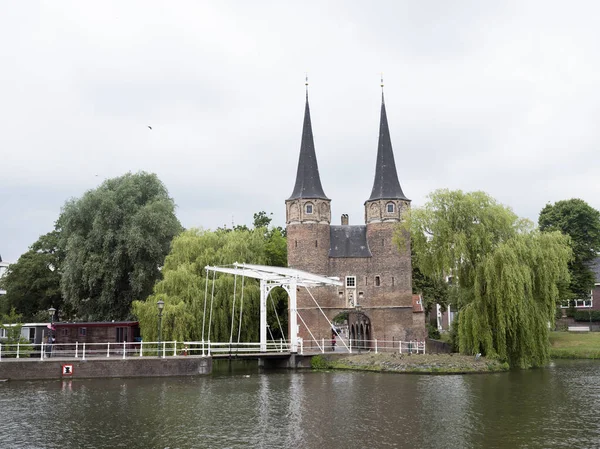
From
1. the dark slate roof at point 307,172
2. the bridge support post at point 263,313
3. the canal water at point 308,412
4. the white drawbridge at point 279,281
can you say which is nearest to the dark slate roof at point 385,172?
the dark slate roof at point 307,172

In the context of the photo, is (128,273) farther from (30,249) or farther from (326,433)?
(326,433)

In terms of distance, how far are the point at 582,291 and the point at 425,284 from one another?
12283 mm

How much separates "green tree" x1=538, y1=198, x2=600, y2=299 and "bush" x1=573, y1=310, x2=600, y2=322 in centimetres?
180

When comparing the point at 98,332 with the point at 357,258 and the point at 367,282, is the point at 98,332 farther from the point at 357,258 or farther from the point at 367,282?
the point at 367,282

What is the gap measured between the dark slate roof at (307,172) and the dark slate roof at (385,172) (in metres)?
3.48

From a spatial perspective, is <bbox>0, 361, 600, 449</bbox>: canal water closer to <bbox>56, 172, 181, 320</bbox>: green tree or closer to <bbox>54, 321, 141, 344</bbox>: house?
<bbox>54, 321, 141, 344</bbox>: house

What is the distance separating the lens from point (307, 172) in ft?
128

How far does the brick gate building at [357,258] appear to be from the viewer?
123ft

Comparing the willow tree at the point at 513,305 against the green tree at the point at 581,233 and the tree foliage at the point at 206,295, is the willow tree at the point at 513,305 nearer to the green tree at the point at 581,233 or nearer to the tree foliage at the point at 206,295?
the tree foliage at the point at 206,295

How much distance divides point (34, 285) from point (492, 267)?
35.4 meters

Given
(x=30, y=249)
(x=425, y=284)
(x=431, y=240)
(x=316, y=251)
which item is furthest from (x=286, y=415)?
(x=30, y=249)

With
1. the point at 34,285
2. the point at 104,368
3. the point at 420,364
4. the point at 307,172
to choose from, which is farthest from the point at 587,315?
the point at 34,285

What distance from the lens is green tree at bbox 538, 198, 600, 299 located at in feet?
157

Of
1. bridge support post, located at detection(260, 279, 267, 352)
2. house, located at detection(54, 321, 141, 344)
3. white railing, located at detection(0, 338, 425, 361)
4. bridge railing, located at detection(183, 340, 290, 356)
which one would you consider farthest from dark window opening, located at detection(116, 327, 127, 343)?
bridge support post, located at detection(260, 279, 267, 352)
